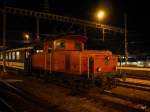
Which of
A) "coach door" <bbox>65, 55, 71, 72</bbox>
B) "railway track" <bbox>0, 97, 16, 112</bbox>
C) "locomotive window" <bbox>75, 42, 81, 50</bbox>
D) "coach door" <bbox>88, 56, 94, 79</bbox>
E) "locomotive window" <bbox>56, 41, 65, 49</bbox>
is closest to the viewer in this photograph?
"railway track" <bbox>0, 97, 16, 112</bbox>

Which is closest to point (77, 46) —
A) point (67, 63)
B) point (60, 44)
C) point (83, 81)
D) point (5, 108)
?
point (60, 44)

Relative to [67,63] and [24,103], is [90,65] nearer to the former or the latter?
[67,63]

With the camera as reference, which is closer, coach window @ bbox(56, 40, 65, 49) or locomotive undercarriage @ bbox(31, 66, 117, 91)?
locomotive undercarriage @ bbox(31, 66, 117, 91)

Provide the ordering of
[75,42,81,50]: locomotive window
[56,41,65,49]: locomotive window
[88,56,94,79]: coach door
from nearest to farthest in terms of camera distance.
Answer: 1. [88,56,94,79]: coach door
2. [56,41,65,49]: locomotive window
3. [75,42,81,50]: locomotive window

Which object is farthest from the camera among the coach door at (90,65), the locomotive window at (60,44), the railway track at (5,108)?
the locomotive window at (60,44)

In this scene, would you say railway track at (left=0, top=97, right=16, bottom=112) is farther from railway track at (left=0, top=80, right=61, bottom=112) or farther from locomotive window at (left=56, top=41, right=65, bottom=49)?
locomotive window at (left=56, top=41, right=65, bottom=49)

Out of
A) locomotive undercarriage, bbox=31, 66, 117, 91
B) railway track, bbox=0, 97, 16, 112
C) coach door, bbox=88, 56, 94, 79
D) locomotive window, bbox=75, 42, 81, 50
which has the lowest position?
railway track, bbox=0, 97, 16, 112

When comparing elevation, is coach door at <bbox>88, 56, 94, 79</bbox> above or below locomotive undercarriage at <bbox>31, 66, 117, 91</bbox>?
above

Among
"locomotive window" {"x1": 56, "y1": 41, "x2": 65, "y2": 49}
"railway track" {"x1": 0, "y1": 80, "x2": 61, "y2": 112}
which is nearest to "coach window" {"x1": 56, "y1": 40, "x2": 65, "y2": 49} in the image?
"locomotive window" {"x1": 56, "y1": 41, "x2": 65, "y2": 49}

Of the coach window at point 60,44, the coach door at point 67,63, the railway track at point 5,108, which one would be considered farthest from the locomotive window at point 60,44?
the railway track at point 5,108

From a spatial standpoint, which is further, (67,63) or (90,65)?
(67,63)

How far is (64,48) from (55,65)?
132cm

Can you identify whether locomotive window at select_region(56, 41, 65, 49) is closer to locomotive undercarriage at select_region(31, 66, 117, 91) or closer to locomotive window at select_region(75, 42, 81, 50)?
locomotive window at select_region(75, 42, 81, 50)

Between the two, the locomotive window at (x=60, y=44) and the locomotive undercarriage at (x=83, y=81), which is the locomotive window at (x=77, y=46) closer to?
the locomotive window at (x=60, y=44)
